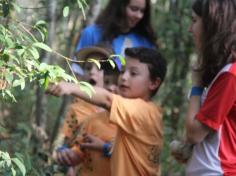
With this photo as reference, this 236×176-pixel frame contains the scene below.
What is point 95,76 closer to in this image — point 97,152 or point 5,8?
point 97,152

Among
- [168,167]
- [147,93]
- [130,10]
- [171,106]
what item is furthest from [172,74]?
[147,93]

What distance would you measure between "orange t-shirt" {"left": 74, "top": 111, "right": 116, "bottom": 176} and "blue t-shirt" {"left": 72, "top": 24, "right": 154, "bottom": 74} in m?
0.53

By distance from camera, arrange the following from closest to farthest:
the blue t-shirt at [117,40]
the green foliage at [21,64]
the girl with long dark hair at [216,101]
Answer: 1. the green foliage at [21,64]
2. the girl with long dark hair at [216,101]
3. the blue t-shirt at [117,40]

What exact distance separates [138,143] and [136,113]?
19 cm

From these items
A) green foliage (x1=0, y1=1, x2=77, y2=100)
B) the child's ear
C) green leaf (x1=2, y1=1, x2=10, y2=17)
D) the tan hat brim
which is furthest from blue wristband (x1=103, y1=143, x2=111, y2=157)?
green leaf (x1=2, y1=1, x2=10, y2=17)

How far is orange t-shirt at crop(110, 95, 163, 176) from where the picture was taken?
135 inches

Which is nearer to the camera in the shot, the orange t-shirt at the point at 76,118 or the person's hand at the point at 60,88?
the person's hand at the point at 60,88

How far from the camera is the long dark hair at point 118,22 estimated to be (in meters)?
4.53

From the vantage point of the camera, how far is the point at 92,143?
12.5ft

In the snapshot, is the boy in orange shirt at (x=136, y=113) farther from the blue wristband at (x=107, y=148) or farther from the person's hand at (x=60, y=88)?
the blue wristband at (x=107, y=148)

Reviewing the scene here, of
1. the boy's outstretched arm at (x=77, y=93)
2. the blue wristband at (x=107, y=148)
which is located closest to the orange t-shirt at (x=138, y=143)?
the boy's outstretched arm at (x=77, y=93)

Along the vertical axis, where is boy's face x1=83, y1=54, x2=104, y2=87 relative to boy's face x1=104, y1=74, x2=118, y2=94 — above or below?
above

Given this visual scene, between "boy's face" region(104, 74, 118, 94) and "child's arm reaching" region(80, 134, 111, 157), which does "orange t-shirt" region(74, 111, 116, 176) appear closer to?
"child's arm reaching" region(80, 134, 111, 157)

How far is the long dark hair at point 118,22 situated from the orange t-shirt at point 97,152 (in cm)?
78
